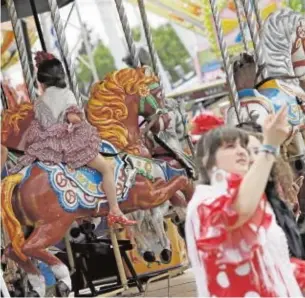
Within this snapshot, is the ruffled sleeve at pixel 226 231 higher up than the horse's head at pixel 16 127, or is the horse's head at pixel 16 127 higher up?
the horse's head at pixel 16 127

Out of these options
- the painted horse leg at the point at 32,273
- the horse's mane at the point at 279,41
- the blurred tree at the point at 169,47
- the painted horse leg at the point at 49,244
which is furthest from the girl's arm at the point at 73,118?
the blurred tree at the point at 169,47

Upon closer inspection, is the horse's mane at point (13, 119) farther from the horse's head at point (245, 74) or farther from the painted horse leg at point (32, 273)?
the horse's head at point (245, 74)

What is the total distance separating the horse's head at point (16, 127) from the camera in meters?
7.24

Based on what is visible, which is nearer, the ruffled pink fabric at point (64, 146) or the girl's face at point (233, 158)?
the girl's face at point (233, 158)

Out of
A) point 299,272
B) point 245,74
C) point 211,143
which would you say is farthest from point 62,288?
point 211,143

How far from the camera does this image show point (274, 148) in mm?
3291

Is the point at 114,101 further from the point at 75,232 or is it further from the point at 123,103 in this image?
the point at 75,232

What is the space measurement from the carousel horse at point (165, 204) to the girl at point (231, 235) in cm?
415

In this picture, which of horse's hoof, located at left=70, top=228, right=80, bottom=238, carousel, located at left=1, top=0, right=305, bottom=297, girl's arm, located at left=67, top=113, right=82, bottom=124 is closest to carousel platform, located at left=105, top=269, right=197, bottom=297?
carousel, located at left=1, top=0, right=305, bottom=297

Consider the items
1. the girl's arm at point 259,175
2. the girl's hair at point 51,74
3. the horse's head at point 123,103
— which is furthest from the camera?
the horse's head at point 123,103

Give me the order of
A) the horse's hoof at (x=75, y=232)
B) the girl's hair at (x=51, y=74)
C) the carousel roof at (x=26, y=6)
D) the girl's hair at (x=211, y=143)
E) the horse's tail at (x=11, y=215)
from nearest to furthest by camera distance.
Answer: the girl's hair at (x=211, y=143) < the horse's tail at (x=11, y=215) < the girl's hair at (x=51, y=74) < the horse's hoof at (x=75, y=232) < the carousel roof at (x=26, y=6)

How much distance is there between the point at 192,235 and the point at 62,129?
3.33 m

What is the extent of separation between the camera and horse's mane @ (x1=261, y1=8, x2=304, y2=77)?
7.50 metres

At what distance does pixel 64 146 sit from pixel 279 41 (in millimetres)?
1954
